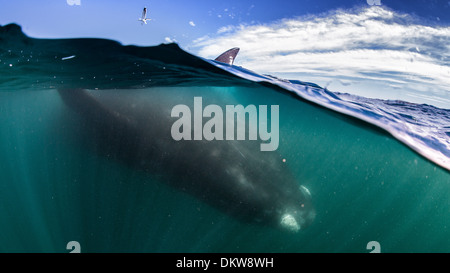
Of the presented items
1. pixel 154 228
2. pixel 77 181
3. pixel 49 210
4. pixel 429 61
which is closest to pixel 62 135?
pixel 77 181

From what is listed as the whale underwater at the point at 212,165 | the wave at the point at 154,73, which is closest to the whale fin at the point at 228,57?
the whale underwater at the point at 212,165

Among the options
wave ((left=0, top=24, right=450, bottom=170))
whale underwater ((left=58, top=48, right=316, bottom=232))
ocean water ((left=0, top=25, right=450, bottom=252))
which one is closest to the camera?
wave ((left=0, top=24, right=450, bottom=170))

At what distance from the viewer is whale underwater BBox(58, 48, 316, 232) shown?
26.3 ft

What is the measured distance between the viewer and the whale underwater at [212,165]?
8.01 metres

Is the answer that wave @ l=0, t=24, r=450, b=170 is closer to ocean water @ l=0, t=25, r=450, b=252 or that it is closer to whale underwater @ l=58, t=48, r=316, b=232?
ocean water @ l=0, t=25, r=450, b=252

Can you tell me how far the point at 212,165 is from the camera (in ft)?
26.2

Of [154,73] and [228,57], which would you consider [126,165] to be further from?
[228,57]

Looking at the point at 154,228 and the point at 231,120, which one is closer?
the point at 231,120

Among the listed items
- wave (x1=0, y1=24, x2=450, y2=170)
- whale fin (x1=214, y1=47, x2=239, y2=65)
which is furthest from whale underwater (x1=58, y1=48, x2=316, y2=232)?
wave (x1=0, y1=24, x2=450, y2=170)

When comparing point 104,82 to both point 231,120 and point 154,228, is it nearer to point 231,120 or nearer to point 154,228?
point 231,120

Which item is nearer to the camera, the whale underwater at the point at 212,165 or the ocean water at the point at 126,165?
the ocean water at the point at 126,165

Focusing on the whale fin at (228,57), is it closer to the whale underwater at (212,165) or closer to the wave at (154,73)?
the whale underwater at (212,165)

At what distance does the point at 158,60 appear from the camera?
6.99 meters

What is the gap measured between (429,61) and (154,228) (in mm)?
12284
